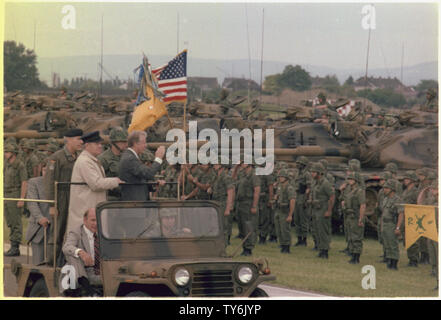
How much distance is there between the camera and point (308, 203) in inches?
702

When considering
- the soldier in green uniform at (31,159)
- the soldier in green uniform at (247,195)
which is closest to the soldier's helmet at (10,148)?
the soldier in green uniform at (31,159)

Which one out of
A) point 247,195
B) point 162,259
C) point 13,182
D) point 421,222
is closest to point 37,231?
point 162,259

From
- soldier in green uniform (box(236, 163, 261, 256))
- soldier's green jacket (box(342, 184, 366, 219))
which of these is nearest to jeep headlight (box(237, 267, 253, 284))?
soldier's green jacket (box(342, 184, 366, 219))

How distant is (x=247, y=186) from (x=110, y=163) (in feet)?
25.9

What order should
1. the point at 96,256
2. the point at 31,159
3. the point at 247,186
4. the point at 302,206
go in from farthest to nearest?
the point at 31,159 → the point at 302,206 → the point at 247,186 → the point at 96,256

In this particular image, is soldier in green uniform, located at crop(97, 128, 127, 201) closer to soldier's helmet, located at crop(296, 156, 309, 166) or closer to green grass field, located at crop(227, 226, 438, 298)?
green grass field, located at crop(227, 226, 438, 298)

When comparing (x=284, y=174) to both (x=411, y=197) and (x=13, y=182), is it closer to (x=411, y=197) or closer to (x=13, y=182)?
(x=411, y=197)

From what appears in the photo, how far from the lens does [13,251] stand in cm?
1597

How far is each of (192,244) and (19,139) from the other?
1961 cm

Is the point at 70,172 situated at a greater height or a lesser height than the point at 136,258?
greater

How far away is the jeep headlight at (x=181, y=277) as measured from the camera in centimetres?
756

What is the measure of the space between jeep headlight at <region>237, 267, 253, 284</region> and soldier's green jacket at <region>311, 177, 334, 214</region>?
9.09 metres

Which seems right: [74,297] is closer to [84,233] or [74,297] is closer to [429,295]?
[84,233]

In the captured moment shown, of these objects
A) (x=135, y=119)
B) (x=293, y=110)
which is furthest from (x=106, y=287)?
(x=293, y=110)
